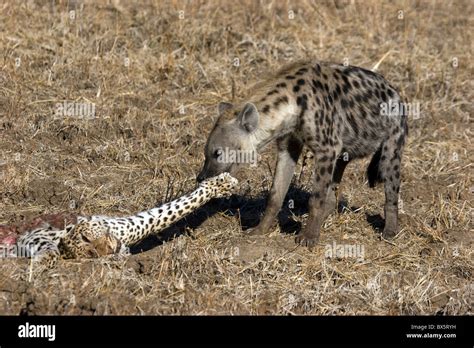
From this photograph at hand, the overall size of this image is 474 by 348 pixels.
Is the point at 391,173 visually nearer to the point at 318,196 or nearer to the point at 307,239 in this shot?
the point at 318,196

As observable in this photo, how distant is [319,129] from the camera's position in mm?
7504

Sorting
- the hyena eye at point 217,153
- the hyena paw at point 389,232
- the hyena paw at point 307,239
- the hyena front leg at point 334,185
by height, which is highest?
the hyena eye at point 217,153

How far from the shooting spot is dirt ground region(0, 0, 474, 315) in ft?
21.8

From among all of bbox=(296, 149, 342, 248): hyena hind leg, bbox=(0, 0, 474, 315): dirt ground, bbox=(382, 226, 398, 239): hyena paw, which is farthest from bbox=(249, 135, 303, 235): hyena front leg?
bbox=(382, 226, 398, 239): hyena paw

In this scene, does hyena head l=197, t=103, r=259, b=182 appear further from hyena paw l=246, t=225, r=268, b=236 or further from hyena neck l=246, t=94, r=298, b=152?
hyena paw l=246, t=225, r=268, b=236

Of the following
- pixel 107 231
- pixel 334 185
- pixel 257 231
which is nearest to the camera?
pixel 107 231

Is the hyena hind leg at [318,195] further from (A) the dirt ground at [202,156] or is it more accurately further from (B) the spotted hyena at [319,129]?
(A) the dirt ground at [202,156]

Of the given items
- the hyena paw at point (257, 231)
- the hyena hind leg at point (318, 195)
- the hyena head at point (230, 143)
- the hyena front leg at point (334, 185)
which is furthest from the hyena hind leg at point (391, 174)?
the hyena head at point (230, 143)

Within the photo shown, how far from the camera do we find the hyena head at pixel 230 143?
7.48 metres

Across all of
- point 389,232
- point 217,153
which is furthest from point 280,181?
point 389,232

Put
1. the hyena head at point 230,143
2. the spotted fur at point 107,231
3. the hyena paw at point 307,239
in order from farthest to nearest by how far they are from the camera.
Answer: the hyena paw at point 307,239 < the hyena head at point 230,143 < the spotted fur at point 107,231

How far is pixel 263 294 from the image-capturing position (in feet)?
21.9

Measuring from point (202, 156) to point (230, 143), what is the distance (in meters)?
1.79

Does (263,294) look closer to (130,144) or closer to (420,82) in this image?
(130,144)
